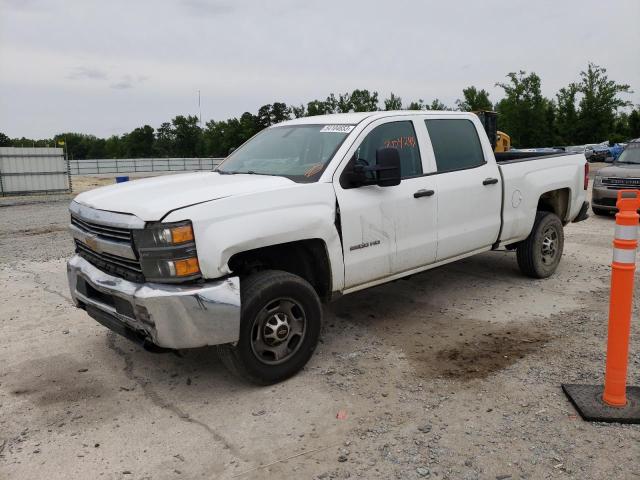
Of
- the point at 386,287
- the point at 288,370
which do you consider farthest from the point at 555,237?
the point at 288,370

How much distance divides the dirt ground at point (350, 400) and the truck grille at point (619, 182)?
249 inches

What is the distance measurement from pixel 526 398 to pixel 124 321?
2.66 m

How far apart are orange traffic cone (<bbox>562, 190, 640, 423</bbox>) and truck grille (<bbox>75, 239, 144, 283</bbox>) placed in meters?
2.87

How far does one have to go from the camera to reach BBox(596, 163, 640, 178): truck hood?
11031 mm

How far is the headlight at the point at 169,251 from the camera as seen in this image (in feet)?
10.9

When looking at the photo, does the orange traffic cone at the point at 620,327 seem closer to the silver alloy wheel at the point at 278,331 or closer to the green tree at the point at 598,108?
the silver alloy wheel at the point at 278,331

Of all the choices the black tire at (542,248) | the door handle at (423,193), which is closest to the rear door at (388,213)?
the door handle at (423,193)

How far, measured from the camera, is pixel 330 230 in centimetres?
399

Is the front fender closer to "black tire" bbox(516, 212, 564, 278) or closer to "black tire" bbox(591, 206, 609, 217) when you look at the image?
"black tire" bbox(516, 212, 564, 278)

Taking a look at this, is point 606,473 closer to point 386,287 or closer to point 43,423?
point 43,423

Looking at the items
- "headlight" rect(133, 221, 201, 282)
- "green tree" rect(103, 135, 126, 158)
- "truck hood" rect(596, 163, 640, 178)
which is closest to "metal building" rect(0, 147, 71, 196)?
"truck hood" rect(596, 163, 640, 178)

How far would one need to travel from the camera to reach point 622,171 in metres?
11.2

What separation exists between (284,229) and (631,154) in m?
10.9

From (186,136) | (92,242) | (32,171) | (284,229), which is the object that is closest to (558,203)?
(284,229)
